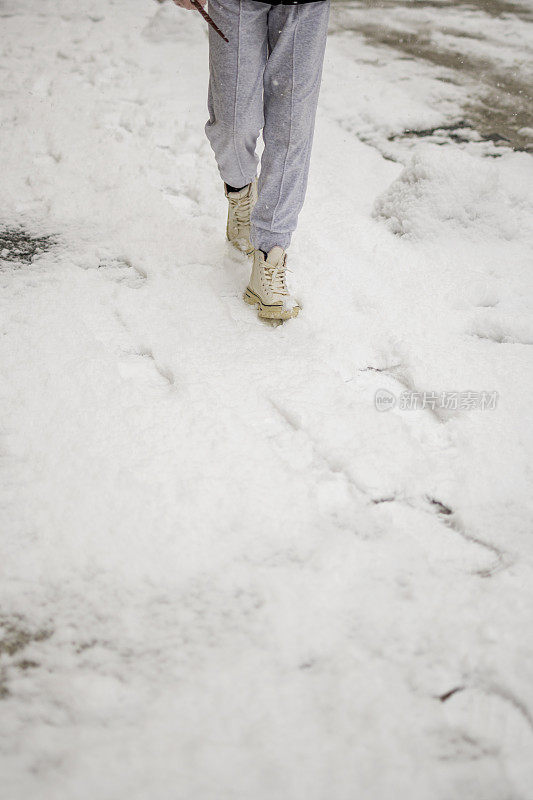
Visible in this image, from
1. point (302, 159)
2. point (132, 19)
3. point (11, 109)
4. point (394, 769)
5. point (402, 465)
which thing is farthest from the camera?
point (132, 19)

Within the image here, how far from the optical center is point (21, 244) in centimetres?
193

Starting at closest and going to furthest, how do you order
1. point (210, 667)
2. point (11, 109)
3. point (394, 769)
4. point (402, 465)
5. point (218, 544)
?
1. point (394, 769)
2. point (210, 667)
3. point (218, 544)
4. point (402, 465)
5. point (11, 109)

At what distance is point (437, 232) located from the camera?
2.12 meters

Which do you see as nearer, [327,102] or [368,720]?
[368,720]

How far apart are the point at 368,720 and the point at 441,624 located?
238 millimetres

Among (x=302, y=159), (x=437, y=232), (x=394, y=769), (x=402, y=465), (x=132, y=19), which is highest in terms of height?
(x=132, y=19)

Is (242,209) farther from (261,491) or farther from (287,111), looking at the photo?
(261,491)

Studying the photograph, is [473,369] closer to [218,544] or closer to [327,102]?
[218,544]

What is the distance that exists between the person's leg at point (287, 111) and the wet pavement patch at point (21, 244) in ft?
2.65

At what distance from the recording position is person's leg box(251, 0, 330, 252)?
4.44ft

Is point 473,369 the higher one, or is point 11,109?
point 11,109

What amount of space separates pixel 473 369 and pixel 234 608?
1.00m

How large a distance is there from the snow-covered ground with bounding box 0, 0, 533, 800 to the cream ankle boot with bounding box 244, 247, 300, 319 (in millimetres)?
64

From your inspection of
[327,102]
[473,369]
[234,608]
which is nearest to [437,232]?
[473,369]
